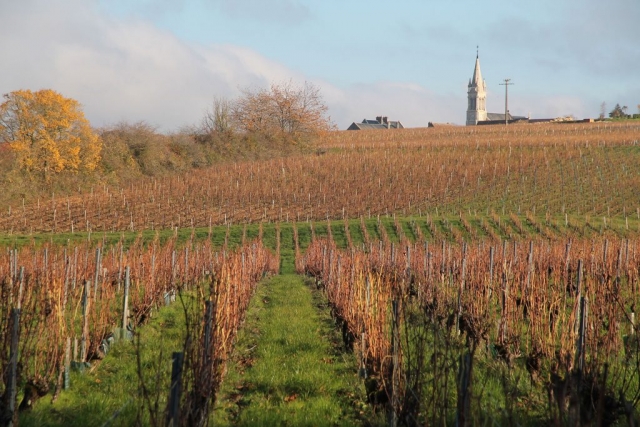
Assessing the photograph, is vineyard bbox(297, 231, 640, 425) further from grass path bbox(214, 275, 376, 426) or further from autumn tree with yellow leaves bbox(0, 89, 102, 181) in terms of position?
autumn tree with yellow leaves bbox(0, 89, 102, 181)

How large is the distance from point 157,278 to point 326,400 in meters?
6.35

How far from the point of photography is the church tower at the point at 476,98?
140 metres

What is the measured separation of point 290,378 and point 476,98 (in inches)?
5497

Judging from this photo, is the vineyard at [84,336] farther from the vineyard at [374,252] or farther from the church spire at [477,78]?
the church spire at [477,78]

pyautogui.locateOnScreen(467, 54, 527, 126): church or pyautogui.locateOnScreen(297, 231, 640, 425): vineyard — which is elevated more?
pyautogui.locateOnScreen(467, 54, 527, 126): church

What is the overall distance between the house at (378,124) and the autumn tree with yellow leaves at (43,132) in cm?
6139

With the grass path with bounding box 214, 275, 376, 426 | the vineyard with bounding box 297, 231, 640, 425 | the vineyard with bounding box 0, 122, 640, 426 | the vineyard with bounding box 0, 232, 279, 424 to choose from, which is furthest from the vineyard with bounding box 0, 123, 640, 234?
the vineyard with bounding box 297, 231, 640, 425

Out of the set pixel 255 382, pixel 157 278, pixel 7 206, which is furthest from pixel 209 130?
pixel 255 382

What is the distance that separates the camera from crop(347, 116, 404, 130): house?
98319 mm

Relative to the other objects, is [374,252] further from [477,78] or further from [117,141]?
[477,78]

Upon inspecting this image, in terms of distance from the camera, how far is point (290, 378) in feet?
22.9

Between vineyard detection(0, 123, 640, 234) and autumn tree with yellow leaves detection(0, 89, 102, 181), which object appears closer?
vineyard detection(0, 123, 640, 234)

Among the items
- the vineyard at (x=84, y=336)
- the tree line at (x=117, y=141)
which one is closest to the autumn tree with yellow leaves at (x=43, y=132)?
the tree line at (x=117, y=141)

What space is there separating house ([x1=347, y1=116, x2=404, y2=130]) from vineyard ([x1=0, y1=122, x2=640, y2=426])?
44.8 m
